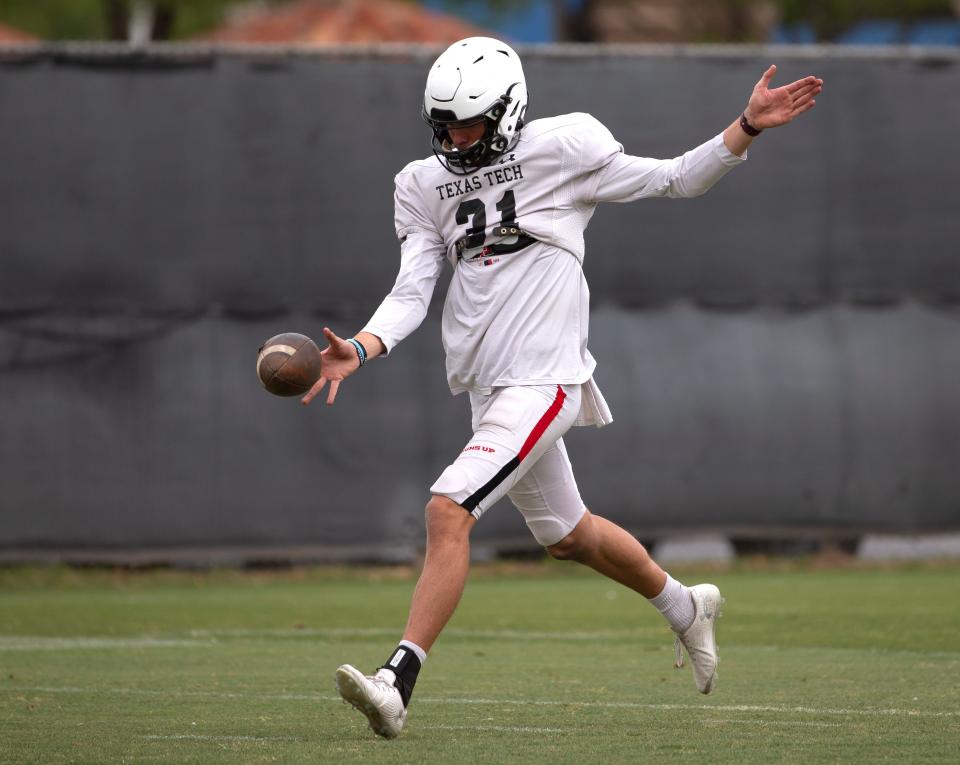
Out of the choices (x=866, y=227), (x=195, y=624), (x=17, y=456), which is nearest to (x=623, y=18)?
(x=866, y=227)

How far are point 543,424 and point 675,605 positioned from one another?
106 centimetres

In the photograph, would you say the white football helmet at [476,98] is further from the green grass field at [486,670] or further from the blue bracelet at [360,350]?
the green grass field at [486,670]

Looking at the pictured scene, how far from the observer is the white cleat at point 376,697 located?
5328 millimetres

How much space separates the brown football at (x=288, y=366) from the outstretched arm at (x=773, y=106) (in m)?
1.74

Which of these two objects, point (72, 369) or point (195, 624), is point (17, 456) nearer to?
point (72, 369)

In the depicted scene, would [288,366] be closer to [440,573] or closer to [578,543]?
[440,573]

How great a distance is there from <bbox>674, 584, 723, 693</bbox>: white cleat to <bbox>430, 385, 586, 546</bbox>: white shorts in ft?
2.11

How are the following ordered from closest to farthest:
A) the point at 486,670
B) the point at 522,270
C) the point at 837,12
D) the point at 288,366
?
the point at 288,366 → the point at 522,270 → the point at 486,670 → the point at 837,12

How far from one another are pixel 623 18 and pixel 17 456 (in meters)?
20.9

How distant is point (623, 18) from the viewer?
1217 inches

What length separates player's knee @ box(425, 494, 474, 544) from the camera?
232 inches

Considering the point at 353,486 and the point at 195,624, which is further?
the point at 353,486

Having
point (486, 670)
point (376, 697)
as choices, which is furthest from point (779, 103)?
point (486, 670)

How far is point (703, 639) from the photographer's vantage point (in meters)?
6.66
